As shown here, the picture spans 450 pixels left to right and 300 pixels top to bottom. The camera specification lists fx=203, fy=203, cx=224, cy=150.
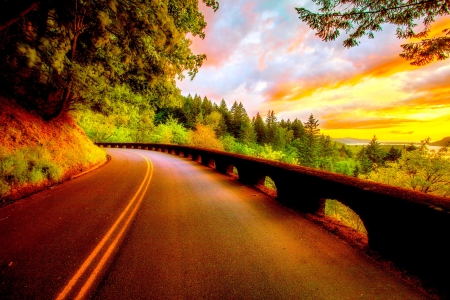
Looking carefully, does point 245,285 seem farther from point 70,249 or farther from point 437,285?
point 70,249

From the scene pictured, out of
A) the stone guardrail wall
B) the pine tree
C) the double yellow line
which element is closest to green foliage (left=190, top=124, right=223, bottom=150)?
the double yellow line

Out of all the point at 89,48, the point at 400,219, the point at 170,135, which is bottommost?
the point at 400,219

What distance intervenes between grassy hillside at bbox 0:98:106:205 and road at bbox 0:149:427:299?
1440 mm

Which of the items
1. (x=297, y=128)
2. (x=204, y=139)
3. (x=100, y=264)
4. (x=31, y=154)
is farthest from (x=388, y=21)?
(x=297, y=128)

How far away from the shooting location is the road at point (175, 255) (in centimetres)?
266

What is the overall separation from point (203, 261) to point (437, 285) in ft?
10.8

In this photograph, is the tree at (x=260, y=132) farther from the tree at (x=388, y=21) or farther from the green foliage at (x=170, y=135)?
the tree at (x=388, y=21)

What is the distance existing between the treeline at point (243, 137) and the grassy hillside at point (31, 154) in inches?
137

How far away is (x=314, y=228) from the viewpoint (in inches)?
180

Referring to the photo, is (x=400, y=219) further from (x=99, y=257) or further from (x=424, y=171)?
(x=424, y=171)

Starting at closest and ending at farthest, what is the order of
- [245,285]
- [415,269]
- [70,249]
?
[245,285] → [415,269] → [70,249]

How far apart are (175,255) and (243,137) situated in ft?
237

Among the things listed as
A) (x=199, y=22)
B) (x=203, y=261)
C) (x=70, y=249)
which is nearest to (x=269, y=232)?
(x=203, y=261)

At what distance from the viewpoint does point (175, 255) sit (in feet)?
11.2
